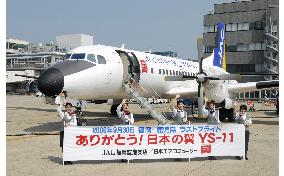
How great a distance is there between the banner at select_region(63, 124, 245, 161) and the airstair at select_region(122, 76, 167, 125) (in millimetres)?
5417

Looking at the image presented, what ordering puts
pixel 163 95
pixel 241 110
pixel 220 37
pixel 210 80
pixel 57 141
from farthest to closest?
pixel 220 37 → pixel 163 95 → pixel 210 80 → pixel 57 141 → pixel 241 110

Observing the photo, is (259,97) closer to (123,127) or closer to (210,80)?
(210,80)

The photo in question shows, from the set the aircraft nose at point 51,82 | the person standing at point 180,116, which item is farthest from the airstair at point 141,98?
the aircraft nose at point 51,82

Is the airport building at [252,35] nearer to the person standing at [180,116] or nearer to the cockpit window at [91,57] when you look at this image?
the cockpit window at [91,57]

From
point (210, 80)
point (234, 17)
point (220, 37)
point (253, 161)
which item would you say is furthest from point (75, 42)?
point (253, 161)

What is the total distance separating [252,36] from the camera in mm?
68500

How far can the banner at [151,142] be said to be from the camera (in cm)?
1055

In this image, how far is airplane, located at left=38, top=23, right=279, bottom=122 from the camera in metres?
15.3

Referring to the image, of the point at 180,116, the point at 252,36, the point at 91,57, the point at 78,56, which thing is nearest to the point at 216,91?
the point at 180,116

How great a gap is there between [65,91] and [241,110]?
25.5 ft

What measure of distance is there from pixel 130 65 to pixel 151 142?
30.0ft

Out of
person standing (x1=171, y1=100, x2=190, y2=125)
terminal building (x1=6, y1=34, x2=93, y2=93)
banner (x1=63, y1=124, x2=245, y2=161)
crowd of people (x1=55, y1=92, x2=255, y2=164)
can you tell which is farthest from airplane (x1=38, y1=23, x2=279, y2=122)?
terminal building (x1=6, y1=34, x2=93, y2=93)

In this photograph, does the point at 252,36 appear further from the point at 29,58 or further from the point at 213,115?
the point at 29,58

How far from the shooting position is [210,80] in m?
20.6
